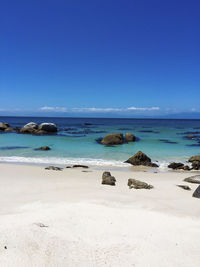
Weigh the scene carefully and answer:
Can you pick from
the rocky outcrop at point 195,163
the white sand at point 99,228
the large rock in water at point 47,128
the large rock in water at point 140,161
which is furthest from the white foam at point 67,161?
the large rock in water at point 47,128

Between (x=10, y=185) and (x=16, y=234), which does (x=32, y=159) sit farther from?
(x=16, y=234)

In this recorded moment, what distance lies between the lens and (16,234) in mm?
3492

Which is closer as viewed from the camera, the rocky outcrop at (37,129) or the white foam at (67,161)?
the white foam at (67,161)

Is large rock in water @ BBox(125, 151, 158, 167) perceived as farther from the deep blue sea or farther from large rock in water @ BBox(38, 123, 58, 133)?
large rock in water @ BBox(38, 123, 58, 133)

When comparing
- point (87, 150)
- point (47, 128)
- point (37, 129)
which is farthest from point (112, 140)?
point (37, 129)

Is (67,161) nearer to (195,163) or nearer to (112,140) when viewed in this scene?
(195,163)

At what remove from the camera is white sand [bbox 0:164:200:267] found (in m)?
3.07

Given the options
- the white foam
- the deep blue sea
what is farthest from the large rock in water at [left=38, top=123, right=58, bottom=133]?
the white foam

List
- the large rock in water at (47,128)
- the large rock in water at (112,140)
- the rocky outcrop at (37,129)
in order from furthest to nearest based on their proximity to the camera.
A: the large rock in water at (47,128)
the rocky outcrop at (37,129)
the large rock in water at (112,140)

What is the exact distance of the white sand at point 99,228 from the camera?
3.07 meters

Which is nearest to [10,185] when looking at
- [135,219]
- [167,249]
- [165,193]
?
[135,219]

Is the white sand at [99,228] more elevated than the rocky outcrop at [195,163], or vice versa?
the white sand at [99,228]

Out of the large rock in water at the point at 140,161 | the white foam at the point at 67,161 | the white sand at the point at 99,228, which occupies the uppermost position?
the white sand at the point at 99,228

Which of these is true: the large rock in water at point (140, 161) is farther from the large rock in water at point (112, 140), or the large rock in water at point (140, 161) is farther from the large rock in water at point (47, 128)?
the large rock in water at point (47, 128)
